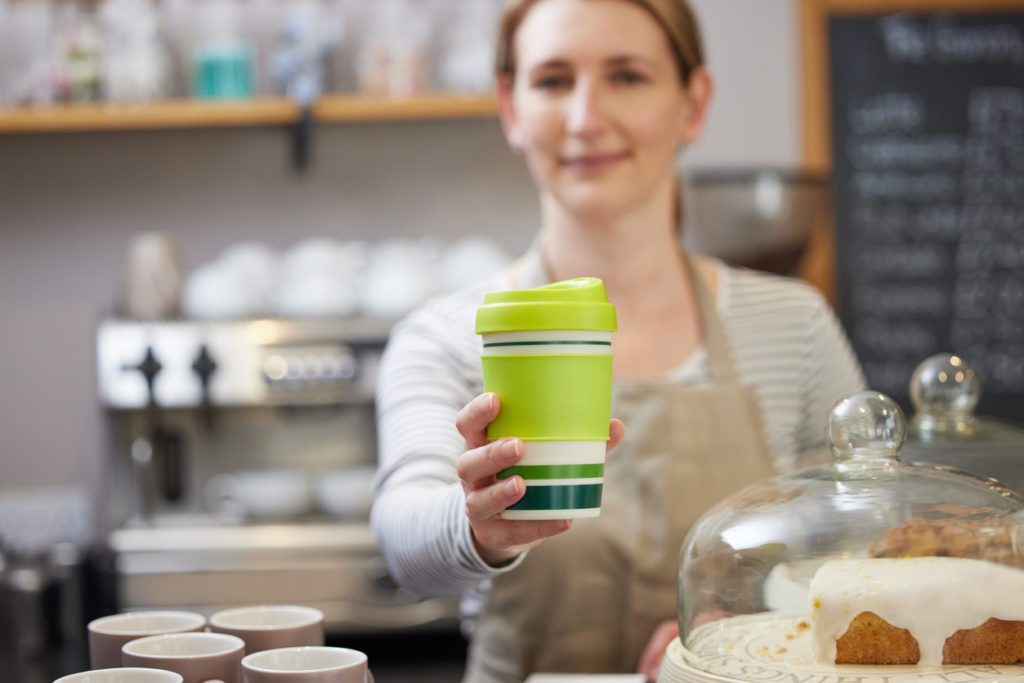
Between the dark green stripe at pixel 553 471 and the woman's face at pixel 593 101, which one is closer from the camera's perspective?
the dark green stripe at pixel 553 471

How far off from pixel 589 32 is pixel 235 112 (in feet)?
4.97

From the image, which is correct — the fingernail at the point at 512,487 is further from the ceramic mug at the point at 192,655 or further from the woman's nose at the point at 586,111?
the woman's nose at the point at 586,111

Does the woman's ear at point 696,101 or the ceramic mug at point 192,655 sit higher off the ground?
the woman's ear at point 696,101

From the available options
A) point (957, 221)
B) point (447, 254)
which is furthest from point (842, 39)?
point (447, 254)

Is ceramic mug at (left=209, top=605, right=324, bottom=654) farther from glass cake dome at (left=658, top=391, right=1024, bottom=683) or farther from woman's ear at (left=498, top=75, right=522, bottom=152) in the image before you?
woman's ear at (left=498, top=75, right=522, bottom=152)

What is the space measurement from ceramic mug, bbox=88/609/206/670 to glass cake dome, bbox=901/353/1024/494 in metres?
0.58

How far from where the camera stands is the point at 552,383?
2.00ft

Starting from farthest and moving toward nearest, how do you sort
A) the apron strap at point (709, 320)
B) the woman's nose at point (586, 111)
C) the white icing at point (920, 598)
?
the apron strap at point (709, 320) < the woman's nose at point (586, 111) < the white icing at point (920, 598)

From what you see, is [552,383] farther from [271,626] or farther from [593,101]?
[593,101]

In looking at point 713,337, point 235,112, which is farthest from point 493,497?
point 235,112

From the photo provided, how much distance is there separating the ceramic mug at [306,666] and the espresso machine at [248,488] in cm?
154

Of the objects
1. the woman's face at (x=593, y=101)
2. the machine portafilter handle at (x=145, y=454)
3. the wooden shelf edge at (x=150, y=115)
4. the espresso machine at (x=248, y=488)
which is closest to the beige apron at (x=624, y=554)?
the woman's face at (x=593, y=101)

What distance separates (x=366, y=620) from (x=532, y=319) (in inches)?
71.2

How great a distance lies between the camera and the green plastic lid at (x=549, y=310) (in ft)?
1.98
